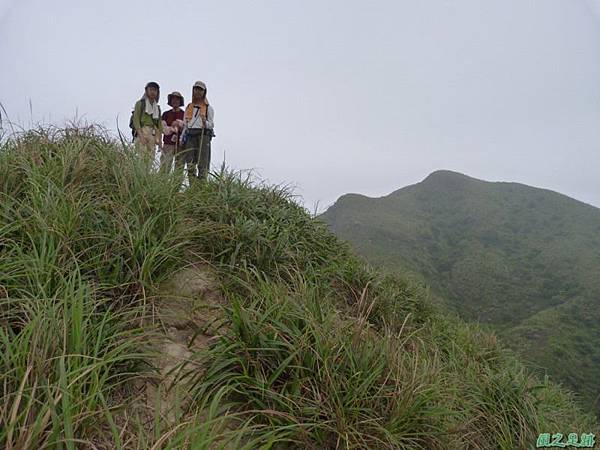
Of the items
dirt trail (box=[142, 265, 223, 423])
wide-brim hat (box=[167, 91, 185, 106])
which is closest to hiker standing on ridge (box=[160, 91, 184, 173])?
wide-brim hat (box=[167, 91, 185, 106])

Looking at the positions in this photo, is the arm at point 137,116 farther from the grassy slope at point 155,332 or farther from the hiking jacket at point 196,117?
the grassy slope at point 155,332

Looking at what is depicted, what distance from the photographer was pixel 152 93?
4707 millimetres

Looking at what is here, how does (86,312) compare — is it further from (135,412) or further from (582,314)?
(582,314)

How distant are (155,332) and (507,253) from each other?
42.3 m

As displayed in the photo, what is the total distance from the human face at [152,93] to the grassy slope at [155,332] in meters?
1.73

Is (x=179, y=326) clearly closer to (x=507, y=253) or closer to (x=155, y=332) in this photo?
(x=155, y=332)

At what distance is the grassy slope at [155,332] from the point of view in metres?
1.33

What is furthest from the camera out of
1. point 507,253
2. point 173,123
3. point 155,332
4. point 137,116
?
point 507,253

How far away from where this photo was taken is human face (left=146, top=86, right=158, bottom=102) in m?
4.70

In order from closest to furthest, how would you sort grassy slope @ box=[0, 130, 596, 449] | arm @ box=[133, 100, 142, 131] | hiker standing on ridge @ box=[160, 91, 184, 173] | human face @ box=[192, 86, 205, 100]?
grassy slope @ box=[0, 130, 596, 449] < arm @ box=[133, 100, 142, 131] < human face @ box=[192, 86, 205, 100] < hiker standing on ridge @ box=[160, 91, 184, 173]

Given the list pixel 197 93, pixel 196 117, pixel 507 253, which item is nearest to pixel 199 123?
pixel 196 117

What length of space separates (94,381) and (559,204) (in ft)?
195

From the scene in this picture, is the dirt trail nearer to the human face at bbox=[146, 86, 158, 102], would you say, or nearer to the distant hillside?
the human face at bbox=[146, 86, 158, 102]

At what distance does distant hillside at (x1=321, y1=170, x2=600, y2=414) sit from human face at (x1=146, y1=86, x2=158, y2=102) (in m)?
5.32
